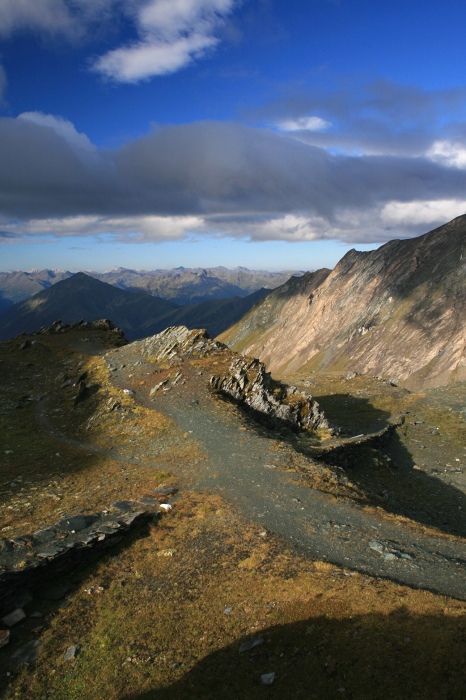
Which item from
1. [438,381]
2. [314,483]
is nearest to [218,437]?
[314,483]

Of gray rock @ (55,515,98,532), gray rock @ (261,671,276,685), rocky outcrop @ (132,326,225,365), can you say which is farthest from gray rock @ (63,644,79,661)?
rocky outcrop @ (132,326,225,365)

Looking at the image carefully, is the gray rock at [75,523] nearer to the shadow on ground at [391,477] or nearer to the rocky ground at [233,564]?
the rocky ground at [233,564]

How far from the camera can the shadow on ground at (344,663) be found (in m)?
10.2

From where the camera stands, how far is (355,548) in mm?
18031

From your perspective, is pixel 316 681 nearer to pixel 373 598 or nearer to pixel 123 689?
pixel 373 598

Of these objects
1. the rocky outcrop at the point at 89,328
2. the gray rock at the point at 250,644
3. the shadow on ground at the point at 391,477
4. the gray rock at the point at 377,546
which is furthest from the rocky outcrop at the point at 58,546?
the rocky outcrop at the point at 89,328

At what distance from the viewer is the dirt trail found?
1650cm

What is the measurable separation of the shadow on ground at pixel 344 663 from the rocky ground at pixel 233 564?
0.05 m

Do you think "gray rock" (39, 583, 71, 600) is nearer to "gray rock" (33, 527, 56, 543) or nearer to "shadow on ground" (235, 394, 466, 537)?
"gray rock" (33, 527, 56, 543)

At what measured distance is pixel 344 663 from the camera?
11.1 meters

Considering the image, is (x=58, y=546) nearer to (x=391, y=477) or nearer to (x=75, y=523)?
(x=75, y=523)

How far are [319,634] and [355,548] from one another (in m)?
6.39

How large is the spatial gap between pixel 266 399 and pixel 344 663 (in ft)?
102

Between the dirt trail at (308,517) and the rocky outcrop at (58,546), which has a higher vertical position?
Answer: the rocky outcrop at (58,546)
